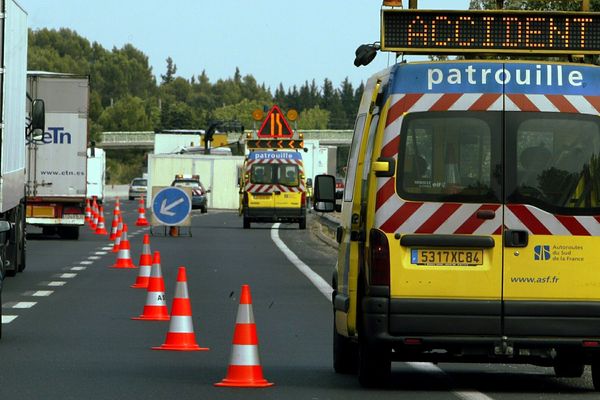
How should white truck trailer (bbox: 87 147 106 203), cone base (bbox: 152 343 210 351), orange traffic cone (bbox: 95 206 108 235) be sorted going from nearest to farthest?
cone base (bbox: 152 343 210 351)
orange traffic cone (bbox: 95 206 108 235)
white truck trailer (bbox: 87 147 106 203)

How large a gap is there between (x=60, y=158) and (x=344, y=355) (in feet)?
81.4

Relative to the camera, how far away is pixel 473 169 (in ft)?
36.7

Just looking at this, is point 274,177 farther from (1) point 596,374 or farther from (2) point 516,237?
(2) point 516,237

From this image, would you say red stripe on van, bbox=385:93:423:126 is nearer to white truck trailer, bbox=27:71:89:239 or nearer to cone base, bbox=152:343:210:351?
cone base, bbox=152:343:210:351

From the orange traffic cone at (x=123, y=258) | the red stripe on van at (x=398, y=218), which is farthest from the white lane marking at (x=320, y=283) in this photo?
the orange traffic cone at (x=123, y=258)

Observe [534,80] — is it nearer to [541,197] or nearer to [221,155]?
[541,197]

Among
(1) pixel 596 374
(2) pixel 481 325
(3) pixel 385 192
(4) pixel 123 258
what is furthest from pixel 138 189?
(2) pixel 481 325

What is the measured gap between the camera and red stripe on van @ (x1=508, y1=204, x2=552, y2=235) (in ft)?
36.6

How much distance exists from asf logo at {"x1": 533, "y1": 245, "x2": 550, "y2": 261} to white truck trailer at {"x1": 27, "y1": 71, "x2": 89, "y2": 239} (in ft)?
84.7

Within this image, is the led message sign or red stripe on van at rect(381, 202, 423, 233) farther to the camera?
the led message sign

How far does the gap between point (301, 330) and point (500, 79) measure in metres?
5.96

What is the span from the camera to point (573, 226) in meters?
11.2

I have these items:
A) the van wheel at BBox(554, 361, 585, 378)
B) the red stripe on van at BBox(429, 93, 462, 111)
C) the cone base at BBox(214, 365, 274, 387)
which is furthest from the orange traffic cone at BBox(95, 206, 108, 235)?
the red stripe on van at BBox(429, 93, 462, 111)

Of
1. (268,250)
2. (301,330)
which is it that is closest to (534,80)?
(301,330)
